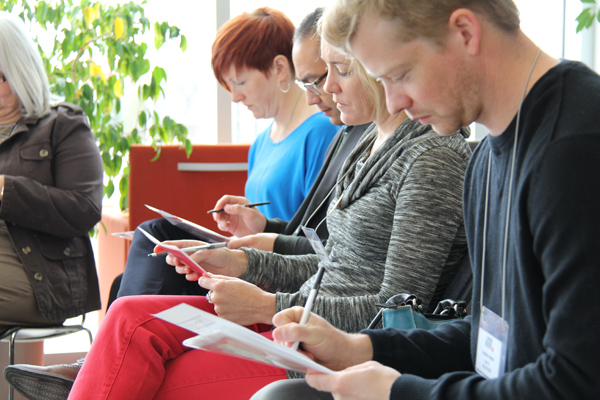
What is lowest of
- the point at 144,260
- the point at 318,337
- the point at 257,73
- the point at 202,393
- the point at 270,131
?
the point at 202,393

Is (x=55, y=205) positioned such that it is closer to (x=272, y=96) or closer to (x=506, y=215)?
(x=272, y=96)

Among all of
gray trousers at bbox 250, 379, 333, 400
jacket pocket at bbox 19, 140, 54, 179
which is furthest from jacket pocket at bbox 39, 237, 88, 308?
gray trousers at bbox 250, 379, 333, 400

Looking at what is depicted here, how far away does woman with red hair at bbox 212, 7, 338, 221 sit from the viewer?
2086mm

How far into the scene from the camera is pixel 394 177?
1.27 meters

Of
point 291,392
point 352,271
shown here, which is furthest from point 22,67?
point 291,392

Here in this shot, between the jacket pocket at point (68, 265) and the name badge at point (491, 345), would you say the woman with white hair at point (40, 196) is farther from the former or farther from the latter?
the name badge at point (491, 345)

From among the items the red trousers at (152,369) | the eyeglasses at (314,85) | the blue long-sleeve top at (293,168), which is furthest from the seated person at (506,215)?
A: the blue long-sleeve top at (293,168)

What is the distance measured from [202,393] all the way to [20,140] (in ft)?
4.59

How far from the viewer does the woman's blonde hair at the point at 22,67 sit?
225 cm

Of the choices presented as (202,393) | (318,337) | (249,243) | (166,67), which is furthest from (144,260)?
(166,67)

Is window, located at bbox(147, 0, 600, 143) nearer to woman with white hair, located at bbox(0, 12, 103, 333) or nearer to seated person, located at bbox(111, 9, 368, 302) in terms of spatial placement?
woman with white hair, located at bbox(0, 12, 103, 333)

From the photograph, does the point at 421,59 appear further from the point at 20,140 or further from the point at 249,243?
the point at 20,140

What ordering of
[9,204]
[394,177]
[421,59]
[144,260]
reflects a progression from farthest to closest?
[9,204]
[144,260]
[394,177]
[421,59]

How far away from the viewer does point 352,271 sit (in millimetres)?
1353
